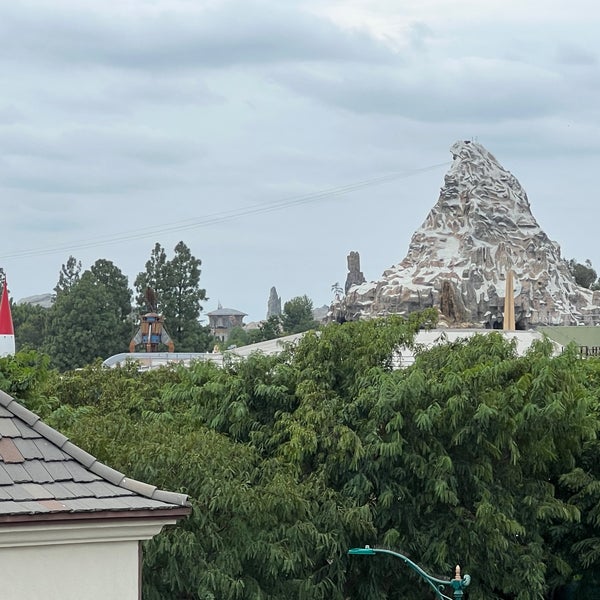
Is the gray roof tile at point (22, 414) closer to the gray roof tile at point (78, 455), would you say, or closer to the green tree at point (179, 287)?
the gray roof tile at point (78, 455)

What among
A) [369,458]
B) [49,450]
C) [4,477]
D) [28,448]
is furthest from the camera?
[369,458]

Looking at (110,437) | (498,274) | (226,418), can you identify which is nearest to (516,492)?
(226,418)

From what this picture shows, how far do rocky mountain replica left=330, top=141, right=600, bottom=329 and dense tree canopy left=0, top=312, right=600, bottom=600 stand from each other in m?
61.9

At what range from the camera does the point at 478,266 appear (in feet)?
324

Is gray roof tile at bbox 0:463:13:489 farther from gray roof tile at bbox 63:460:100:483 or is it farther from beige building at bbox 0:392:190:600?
gray roof tile at bbox 63:460:100:483

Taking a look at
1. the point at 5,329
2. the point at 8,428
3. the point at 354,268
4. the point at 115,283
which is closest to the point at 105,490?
the point at 8,428

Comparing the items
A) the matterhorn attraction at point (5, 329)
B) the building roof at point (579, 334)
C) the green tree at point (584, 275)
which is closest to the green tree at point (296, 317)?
the green tree at point (584, 275)

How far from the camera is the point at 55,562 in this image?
32.0 feet

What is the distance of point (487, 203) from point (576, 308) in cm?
1020

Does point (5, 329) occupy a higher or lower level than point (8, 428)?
higher

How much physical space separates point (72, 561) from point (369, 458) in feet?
53.8

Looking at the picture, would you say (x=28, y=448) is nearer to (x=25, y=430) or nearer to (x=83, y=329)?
(x=25, y=430)

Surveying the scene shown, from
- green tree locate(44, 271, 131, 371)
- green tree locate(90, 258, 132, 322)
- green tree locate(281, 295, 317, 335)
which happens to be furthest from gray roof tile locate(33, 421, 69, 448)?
green tree locate(281, 295, 317, 335)

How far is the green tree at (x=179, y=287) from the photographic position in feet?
371
